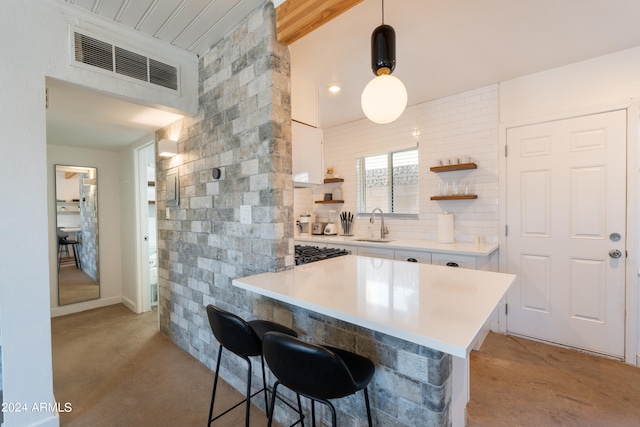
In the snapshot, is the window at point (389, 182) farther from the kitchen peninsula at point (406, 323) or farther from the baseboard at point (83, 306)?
the baseboard at point (83, 306)

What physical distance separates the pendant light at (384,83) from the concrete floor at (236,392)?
6.50 feet

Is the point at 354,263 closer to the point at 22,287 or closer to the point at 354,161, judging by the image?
the point at 22,287

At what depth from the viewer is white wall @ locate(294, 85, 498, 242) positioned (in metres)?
3.05

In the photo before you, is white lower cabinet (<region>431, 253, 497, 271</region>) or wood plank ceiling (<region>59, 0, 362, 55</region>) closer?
wood plank ceiling (<region>59, 0, 362, 55</region>)

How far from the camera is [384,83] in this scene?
1.48 metres

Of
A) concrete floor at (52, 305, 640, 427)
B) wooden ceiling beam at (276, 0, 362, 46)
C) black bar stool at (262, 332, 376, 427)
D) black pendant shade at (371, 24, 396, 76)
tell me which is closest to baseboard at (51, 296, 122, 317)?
concrete floor at (52, 305, 640, 427)

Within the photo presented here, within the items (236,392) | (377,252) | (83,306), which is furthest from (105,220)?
(377,252)

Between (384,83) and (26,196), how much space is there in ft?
7.02

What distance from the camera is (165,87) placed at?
2246 millimetres

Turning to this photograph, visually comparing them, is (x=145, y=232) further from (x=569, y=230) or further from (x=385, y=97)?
(x=569, y=230)

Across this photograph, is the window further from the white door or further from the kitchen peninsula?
the kitchen peninsula

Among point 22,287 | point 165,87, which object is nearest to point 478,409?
point 22,287

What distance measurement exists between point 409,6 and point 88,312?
5.03 meters

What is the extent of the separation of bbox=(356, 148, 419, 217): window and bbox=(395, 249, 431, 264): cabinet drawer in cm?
78
